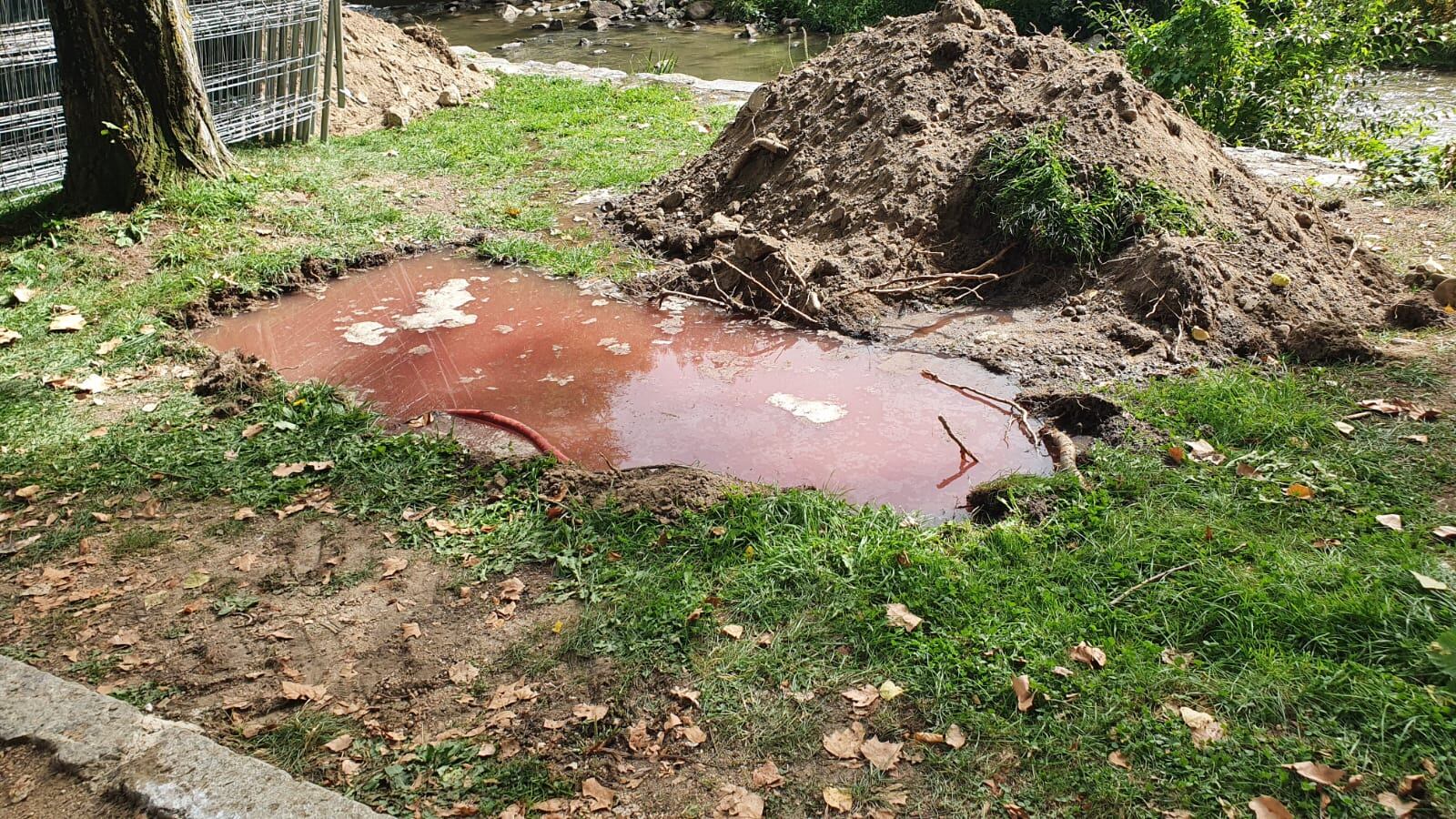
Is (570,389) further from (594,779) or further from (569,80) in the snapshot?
(569,80)

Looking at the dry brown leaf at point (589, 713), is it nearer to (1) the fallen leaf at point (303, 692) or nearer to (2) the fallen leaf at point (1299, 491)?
(1) the fallen leaf at point (303, 692)

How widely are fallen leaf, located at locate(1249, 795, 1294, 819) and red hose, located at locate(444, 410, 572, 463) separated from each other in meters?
2.97

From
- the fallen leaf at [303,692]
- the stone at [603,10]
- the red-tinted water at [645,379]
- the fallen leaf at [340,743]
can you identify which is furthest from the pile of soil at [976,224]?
the stone at [603,10]

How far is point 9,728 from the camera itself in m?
2.84

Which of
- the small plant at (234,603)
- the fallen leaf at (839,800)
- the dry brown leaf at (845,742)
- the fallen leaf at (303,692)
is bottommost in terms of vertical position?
the small plant at (234,603)

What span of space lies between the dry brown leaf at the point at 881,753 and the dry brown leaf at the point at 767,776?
0.86 feet

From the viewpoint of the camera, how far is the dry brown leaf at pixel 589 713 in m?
3.15

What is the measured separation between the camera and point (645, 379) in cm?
562

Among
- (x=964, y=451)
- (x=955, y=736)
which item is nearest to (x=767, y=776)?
(x=955, y=736)

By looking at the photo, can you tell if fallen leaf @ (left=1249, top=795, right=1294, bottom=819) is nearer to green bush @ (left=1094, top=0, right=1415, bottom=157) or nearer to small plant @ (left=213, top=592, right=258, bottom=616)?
small plant @ (left=213, top=592, right=258, bottom=616)

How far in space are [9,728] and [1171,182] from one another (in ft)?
21.3

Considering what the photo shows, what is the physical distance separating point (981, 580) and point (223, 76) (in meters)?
8.35

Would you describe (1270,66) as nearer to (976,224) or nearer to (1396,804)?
(976,224)

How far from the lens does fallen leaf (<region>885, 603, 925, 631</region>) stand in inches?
136
